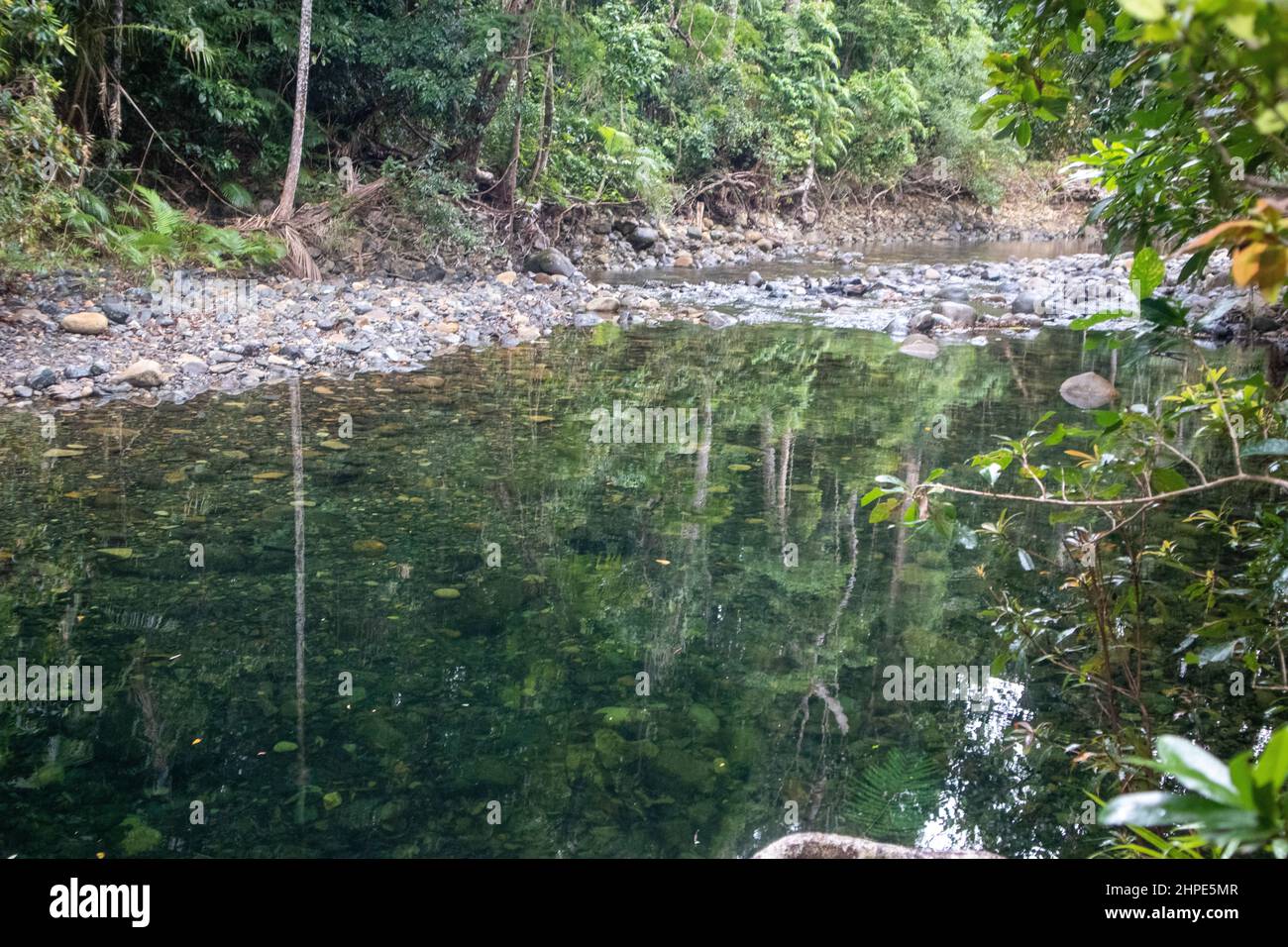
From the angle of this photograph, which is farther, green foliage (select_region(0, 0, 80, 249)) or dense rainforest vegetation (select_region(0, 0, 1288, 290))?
green foliage (select_region(0, 0, 80, 249))

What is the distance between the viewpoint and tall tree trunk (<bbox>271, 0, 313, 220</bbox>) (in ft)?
38.8

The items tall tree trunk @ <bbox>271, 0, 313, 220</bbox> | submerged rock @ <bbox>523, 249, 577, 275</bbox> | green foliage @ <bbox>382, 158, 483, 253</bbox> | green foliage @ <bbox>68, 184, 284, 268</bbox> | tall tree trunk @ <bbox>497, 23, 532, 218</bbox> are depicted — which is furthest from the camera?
submerged rock @ <bbox>523, 249, 577, 275</bbox>

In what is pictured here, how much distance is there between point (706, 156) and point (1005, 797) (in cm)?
1914

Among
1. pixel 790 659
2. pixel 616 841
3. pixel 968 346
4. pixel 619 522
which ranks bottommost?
pixel 616 841

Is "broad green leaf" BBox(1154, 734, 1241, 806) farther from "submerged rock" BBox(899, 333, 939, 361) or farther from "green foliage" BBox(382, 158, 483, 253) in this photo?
"green foliage" BBox(382, 158, 483, 253)

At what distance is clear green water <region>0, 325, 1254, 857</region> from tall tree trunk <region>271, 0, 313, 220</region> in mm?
5997

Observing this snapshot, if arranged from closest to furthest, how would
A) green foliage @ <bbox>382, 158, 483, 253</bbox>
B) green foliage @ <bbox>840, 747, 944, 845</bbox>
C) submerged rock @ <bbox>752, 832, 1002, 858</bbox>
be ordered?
submerged rock @ <bbox>752, 832, 1002, 858</bbox> < green foliage @ <bbox>840, 747, 944, 845</bbox> < green foliage @ <bbox>382, 158, 483, 253</bbox>

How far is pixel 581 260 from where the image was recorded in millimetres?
16859

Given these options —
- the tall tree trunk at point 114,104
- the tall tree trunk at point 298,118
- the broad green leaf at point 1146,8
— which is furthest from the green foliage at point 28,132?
the broad green leaf at point 1146,8

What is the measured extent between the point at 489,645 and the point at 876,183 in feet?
81.4

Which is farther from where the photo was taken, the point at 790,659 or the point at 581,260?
the point at 581,260

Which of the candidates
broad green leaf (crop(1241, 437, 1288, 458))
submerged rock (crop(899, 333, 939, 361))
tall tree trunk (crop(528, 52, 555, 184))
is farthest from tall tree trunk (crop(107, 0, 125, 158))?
broad green leaf (crop(1241, 437, 1288, 458))

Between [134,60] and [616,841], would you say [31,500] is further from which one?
[134,60]

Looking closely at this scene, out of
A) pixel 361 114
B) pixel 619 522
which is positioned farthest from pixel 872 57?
pixel 619 522
